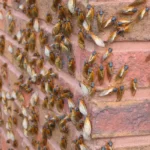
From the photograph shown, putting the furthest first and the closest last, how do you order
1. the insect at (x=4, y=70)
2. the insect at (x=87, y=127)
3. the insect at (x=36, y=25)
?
the insect at (x=4, y=70)
the insect at (x=36, y=25)
the insect at (x=87, y=127)

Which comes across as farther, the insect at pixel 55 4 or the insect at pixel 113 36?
the insect at pixel 55 4

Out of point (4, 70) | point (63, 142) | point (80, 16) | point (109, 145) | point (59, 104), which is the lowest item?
point (109, 145)

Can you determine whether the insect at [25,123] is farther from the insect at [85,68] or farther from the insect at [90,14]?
the insect at [90,14]

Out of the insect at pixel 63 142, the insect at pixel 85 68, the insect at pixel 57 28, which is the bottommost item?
the insect at pixel 63 142

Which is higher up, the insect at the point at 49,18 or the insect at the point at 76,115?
the insect at the point at 49,18

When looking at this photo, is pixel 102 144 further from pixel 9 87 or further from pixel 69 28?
pixel 9 87

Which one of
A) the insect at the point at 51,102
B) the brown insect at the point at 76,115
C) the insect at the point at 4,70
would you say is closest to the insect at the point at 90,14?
the brown insect at the point at 76,115

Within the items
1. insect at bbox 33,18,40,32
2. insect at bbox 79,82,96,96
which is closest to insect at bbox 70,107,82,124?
insect at bbox 79,82,96,96

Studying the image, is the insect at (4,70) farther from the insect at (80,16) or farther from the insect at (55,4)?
the insect at (80,16)

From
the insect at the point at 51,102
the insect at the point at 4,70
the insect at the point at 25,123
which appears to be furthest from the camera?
the insect at the point at 4,70

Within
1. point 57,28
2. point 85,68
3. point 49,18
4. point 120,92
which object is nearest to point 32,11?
point 49,18

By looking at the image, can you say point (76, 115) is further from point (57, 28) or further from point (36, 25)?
point (36, 25)
